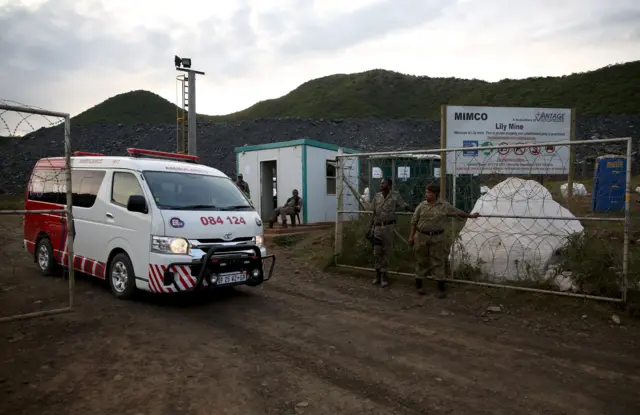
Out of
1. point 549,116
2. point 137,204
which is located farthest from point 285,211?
point 137,204

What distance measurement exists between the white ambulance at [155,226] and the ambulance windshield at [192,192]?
1 cm

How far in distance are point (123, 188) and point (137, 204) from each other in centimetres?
80

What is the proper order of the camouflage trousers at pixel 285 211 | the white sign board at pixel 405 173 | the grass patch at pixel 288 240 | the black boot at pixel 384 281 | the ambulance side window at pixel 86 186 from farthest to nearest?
the camouflage trousers at pixel 285 211, the white sign board at pixel 405 173, the grass patch at pixel 288 240, the black boot at pixel 384 281, the ambulance side window at pixel 86 186

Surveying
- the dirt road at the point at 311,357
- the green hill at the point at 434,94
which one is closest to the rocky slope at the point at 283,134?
the green hill at the point at 434,94

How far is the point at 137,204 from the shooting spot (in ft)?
19.8

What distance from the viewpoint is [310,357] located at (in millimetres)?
4562

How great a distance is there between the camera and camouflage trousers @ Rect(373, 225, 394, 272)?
7.57 meters

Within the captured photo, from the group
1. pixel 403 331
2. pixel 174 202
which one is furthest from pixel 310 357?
pixel 174 202

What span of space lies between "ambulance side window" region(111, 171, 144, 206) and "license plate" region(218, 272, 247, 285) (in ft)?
5.39

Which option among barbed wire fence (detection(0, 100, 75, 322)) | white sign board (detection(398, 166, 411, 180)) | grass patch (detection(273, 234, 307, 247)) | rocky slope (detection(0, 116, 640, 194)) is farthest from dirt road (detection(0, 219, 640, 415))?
rocky slope (detection(0, 116, 640, 194))

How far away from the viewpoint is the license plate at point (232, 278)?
6032 mm

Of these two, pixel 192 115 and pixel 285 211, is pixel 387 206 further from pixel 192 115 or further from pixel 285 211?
pixel 192 115

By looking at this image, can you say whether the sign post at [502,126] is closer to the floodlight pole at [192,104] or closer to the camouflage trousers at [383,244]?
the camouflage trousers at [383,244]

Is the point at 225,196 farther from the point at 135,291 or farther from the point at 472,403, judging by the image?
the point at 472,403
